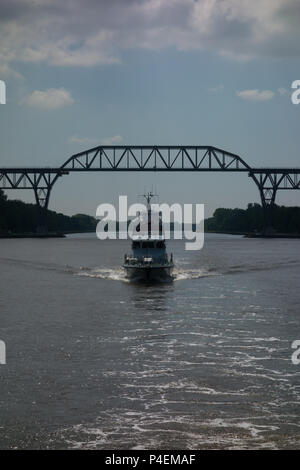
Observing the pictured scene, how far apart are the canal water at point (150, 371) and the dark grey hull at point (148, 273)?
292 inches

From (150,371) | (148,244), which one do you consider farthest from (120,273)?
(150,371)

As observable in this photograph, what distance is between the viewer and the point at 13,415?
870 inches

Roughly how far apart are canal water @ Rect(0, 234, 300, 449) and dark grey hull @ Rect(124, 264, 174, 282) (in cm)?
743

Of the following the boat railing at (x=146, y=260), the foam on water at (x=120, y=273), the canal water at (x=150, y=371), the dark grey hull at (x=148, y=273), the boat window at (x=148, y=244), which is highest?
the boat window at (x=148, y=244)

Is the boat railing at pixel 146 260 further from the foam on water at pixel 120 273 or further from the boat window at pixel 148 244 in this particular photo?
the foam on water at pixel 120 273

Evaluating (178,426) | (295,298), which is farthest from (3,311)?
(178,426)

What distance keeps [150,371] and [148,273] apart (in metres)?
34.4

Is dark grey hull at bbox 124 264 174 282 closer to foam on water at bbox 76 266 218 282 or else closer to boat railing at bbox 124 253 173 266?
boat railing at bbox 124 253 173 266

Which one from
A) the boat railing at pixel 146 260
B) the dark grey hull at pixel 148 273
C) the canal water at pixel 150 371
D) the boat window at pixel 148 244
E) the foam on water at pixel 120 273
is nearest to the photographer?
the canal water at pixel 150 371

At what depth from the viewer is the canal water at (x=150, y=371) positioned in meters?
20.8

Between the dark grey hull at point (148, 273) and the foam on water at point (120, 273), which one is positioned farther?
the foam on water at point (120, 273)

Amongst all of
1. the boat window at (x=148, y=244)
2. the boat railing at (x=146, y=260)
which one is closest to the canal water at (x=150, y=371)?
the boat railing at (x=146, y=260)

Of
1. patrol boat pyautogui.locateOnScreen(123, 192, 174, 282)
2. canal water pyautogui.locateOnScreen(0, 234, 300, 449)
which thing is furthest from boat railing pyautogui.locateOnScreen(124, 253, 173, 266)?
canal water pyautogui.locateOnScreen(0, 234, 300, 449)
